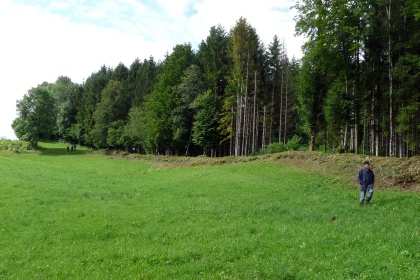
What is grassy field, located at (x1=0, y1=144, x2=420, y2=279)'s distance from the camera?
7512mm

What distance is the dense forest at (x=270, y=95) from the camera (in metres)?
26.8

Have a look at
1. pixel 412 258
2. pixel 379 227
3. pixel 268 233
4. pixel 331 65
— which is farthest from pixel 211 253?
pixel 331 65

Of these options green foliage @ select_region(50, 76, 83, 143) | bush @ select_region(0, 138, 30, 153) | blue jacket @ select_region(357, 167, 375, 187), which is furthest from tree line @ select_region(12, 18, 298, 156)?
blue jacket @ select_region(357, 167, 375, 187)

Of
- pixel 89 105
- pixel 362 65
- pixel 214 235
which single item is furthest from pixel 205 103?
pixel 89 105

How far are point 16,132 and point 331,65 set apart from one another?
73.5 metres

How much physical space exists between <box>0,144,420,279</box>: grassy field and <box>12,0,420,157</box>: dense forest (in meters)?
13.0

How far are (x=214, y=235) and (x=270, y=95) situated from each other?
4469cm

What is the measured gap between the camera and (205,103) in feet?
161

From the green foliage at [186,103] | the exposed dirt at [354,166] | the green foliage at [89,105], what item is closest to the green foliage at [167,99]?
the green foliage at [186,103]

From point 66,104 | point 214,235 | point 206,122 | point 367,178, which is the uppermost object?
point 66,104

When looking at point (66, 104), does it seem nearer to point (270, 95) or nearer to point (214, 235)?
point (270, 95)

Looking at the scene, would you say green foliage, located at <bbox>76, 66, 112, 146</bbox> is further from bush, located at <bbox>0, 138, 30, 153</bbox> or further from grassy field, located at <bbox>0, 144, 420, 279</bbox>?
grassy field, located at <bbox>0, 144, 420, 279</bbox>

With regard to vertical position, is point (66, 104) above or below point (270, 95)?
above

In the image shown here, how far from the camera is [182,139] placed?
178 ft
